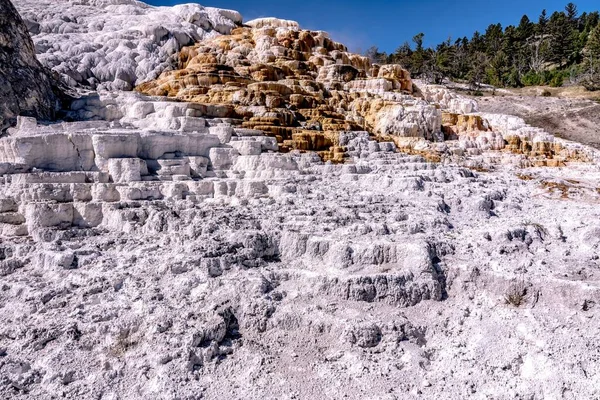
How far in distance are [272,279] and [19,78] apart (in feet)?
38.5

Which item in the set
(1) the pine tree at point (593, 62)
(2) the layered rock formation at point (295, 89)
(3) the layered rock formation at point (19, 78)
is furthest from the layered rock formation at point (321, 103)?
(1) the pine tree at point (593, 62)

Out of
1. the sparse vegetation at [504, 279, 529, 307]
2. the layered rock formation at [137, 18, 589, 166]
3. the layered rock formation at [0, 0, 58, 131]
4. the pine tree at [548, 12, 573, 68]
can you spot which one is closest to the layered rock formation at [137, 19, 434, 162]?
the layered rock formation at [137, 18, 589, 166]

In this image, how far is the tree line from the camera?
41.8m

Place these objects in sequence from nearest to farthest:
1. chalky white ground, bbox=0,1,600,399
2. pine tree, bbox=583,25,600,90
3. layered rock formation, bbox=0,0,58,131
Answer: chalky white ground, bbox=0,1,600,399, layered rock formation, bbox=0,0,58,131, pine tree, bbox=583,25,600,90

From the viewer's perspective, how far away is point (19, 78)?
44.2 feet

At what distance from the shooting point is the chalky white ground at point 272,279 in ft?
18.9

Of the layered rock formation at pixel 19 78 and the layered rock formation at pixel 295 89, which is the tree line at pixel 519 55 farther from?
the layered rock formation at pixel 19 78

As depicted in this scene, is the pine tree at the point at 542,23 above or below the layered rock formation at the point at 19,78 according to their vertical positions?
above

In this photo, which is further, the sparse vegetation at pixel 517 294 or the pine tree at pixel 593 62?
the pine tree at pixel 593 62

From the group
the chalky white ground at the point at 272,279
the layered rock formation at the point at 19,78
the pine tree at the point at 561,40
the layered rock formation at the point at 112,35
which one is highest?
the pine tree at the point at 561,40

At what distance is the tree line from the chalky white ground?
34463mm

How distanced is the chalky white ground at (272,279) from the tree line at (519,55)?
34.5 meters

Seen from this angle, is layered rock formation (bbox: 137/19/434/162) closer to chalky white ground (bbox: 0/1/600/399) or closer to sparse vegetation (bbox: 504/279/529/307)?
chalky white ground (bbox: 0/1/600/399)

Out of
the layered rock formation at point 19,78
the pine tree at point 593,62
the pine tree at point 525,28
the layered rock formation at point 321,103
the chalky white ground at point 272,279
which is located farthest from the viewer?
the pine tree at point 525,28
